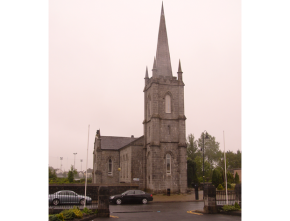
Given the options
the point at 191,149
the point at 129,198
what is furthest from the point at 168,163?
the point at 191,149

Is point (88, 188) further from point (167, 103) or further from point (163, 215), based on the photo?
point (167, 103)

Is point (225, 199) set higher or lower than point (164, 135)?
lower

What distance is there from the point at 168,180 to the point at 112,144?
19.4 m

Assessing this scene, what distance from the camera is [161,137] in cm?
3981

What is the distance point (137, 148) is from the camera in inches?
1738

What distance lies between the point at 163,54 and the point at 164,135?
13626mm

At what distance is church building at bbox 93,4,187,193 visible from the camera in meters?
38.6

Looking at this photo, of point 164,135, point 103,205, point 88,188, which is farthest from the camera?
point 164,135

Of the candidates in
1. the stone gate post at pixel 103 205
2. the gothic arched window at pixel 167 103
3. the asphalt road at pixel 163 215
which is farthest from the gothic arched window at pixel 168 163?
the stone gate post at pixel 103 205
